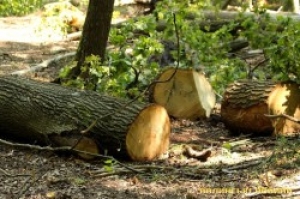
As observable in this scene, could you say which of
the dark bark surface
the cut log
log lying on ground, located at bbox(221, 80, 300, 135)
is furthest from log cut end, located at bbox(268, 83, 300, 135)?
the dark bark surface

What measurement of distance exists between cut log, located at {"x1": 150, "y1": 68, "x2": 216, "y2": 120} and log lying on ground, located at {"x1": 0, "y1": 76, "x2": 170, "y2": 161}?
50.8 inches

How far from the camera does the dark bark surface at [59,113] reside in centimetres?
505

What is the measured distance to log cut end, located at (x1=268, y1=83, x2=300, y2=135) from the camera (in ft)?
19.0

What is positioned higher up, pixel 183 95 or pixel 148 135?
pixel 183 95

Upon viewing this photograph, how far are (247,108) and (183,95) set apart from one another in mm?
1079

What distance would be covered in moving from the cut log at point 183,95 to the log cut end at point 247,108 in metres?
0.51

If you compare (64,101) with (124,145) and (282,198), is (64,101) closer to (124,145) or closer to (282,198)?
(124,145)

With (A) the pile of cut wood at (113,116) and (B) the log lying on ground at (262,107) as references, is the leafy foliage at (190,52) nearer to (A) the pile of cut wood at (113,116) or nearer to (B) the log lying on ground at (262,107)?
(B) the log lying on ground at (262,107)

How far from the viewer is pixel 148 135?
519 cm

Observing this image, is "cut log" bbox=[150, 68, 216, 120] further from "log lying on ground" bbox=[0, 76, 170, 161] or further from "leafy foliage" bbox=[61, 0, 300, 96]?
"log lying on ground" bbox=[0, 76, 170, 161]

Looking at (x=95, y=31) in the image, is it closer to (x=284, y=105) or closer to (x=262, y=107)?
(x=262, y=107)

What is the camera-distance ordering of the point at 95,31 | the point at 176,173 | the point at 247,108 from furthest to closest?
the point at 95,31 < the point at 247,108 < the point at 176,173

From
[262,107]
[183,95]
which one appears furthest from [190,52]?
[262,107]

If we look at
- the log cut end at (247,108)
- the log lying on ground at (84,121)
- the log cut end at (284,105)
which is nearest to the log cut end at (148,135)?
the log lying on ground at (84,121)
